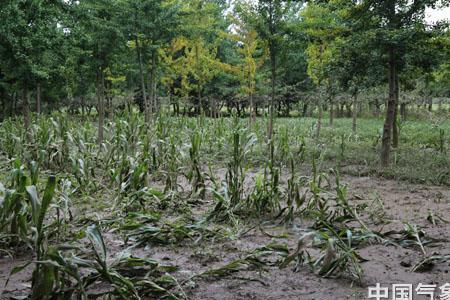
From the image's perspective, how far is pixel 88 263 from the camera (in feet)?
9.14

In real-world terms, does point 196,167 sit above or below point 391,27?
below

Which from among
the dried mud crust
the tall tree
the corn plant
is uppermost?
the tall tree

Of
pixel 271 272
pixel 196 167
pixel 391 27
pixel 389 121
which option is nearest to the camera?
pixel 271 272

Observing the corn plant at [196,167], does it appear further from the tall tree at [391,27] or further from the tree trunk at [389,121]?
the tree trunk at [389,121]

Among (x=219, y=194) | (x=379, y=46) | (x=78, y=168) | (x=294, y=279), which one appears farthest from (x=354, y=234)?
(x=379, y=46)

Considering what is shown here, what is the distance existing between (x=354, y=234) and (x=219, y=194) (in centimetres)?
148

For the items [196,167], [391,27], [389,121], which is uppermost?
[391,27]

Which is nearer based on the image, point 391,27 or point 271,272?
point 271,272

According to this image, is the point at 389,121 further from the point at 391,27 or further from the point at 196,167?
the point at 196,167

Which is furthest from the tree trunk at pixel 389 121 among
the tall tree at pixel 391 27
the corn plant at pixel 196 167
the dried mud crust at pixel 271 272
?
the corn plant at pixel 196 167

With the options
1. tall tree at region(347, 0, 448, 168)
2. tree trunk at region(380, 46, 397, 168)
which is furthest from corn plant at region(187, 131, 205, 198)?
tree trunk at region(380, 46, 397, 168)

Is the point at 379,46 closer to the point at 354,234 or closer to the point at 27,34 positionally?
the point at 354,234

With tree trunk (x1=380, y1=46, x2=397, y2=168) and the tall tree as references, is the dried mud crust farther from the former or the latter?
the tall tree

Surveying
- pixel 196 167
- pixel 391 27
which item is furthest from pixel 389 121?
pixel 196 167
